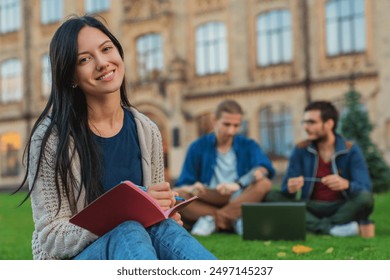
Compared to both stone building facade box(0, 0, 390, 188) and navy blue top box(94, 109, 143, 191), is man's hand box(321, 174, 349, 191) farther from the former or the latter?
stone building facade box(0, 0, 390, 188)

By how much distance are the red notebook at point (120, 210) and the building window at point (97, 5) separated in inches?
348

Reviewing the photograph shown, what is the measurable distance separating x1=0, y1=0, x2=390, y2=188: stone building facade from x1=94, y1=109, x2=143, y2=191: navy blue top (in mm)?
6135

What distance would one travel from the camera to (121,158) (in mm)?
1451

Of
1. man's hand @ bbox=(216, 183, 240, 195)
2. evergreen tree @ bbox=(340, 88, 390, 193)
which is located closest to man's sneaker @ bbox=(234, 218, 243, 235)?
man's hand @ bbox=(216, 183, 240, 195)

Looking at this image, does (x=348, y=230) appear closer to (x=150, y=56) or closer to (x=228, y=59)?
(x=228, y=59)

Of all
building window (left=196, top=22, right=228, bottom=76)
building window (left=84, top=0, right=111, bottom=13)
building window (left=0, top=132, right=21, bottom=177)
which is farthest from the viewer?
building window (left=196, top=22, right=228, bottom=76)

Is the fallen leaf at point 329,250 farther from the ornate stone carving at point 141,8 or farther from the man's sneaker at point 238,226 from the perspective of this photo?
the ornate stone carving at point 141,8

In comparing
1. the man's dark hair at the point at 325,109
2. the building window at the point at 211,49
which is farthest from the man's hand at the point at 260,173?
the building window at the point at 211,49

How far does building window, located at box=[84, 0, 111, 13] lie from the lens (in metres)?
9.99

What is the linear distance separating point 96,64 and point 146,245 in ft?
1.39

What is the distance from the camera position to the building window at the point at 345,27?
8.41 metres

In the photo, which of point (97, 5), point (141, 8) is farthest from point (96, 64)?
point (141, 8)

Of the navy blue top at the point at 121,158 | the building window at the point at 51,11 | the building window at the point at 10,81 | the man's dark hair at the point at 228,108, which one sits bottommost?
the navy blue top at the point at 121,158

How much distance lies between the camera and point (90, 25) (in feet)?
4.62
